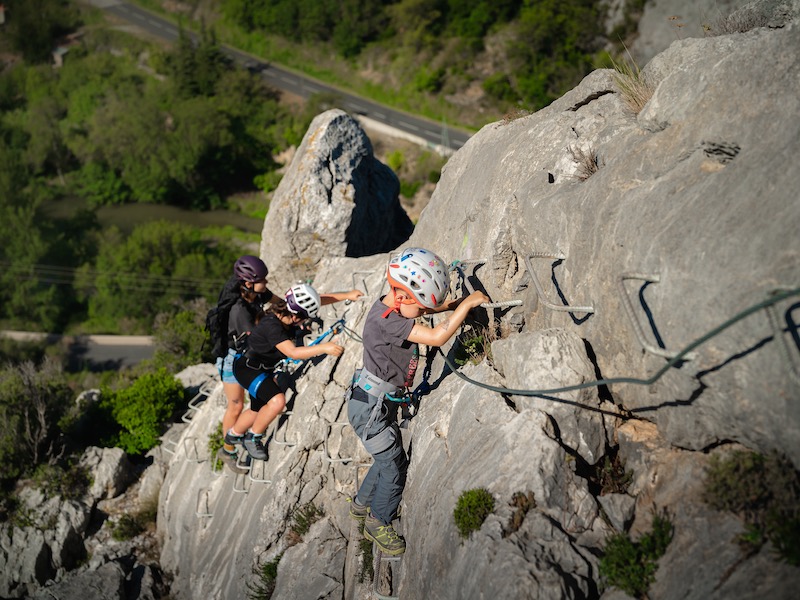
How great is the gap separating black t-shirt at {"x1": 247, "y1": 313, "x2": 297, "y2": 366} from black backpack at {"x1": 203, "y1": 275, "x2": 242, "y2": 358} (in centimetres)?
87

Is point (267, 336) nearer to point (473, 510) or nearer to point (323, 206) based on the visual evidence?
point (473, 510)

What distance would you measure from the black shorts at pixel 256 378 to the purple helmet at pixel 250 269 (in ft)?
4.17

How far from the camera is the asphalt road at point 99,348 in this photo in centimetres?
4309

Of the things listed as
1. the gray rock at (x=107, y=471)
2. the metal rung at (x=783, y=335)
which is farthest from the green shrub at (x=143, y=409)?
the metal rung at (x=783, y=335)

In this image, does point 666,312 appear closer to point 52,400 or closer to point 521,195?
point 521,195

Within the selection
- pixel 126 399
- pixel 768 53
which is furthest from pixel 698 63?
pixel 126 399

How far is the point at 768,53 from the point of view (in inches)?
239

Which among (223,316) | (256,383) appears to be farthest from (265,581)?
(223,316)

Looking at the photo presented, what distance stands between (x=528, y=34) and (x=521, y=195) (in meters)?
53.6

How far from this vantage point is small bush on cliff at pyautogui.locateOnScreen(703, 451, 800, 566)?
4.93 m

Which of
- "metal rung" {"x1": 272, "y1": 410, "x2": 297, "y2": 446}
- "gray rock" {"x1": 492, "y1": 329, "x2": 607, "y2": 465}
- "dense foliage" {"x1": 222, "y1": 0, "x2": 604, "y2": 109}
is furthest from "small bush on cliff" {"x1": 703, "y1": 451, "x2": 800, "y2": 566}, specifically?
"dense foliage" {"x1": 222, "y1": 0, "x2": 604, "y2": 109}

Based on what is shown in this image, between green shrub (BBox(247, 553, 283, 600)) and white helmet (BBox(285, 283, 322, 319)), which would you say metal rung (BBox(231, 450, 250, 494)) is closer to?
green shrub (BBox(247, 553, 283, 600))

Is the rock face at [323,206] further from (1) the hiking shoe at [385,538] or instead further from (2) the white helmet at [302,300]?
(1) the hiking shoe at [385,538]

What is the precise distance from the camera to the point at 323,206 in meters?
15.3
